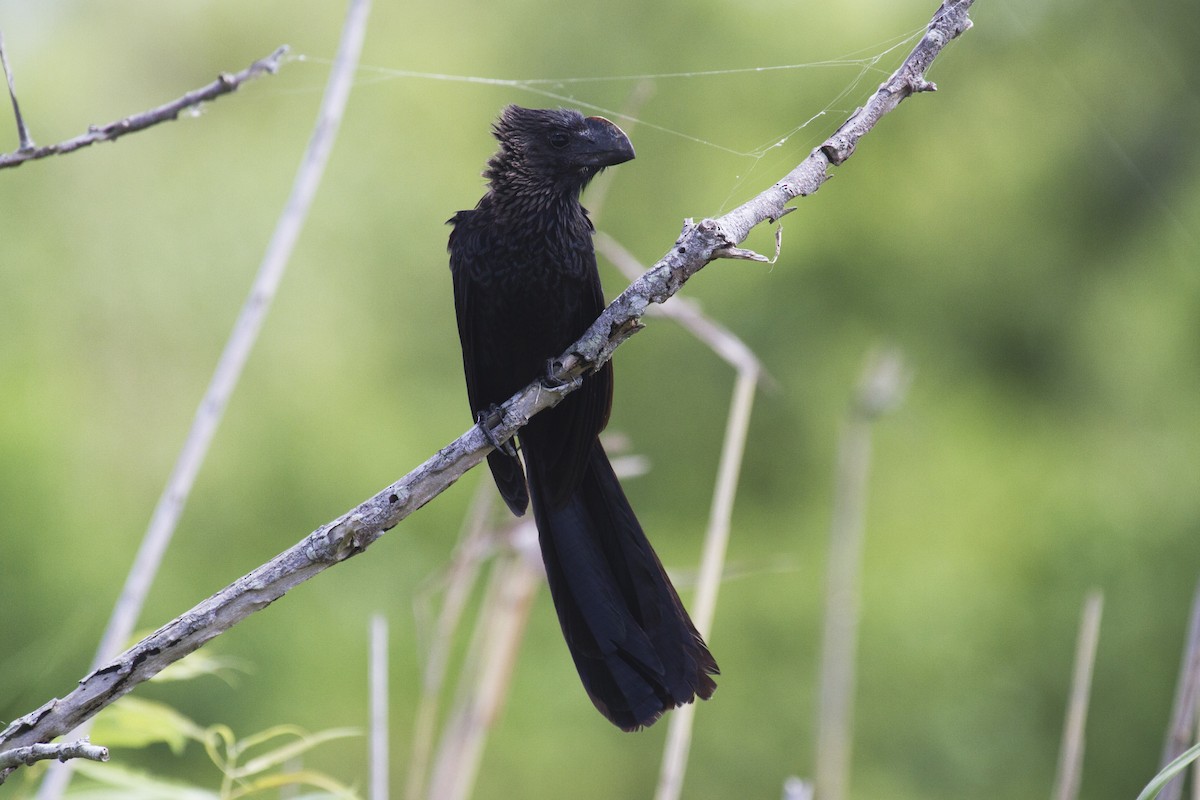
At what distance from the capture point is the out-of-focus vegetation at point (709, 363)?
334 inches

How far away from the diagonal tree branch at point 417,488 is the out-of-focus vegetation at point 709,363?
6949 millimetres

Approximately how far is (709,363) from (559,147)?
738 centimetres

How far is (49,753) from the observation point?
0.95m

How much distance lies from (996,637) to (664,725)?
2.83 meters

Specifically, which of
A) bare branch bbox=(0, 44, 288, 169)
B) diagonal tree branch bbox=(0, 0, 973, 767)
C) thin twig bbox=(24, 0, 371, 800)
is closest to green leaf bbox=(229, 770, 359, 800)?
diagonal tree branch bbox=(0, 0, 973, 767)

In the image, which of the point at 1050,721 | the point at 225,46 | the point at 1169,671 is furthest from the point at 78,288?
the point at 1169,671

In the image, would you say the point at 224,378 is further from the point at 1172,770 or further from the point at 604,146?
the point at 1172,770

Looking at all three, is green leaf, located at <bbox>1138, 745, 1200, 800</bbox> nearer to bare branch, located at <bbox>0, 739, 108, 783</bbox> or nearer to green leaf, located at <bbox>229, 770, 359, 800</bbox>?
green leaf, located at <bbox>229, 770, 359, 800</bbox>

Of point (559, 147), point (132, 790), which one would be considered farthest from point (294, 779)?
point (559, 147)

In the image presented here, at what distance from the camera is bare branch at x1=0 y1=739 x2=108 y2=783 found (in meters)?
0.91

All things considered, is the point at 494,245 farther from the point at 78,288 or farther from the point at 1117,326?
the point at 1117,326

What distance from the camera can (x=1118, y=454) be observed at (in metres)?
9.23

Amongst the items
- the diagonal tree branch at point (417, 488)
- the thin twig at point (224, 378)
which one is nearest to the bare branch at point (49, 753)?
the diagonal tree branch at point (417, 488)

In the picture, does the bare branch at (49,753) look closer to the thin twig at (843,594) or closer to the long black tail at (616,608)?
the long black tail at (616,608)
